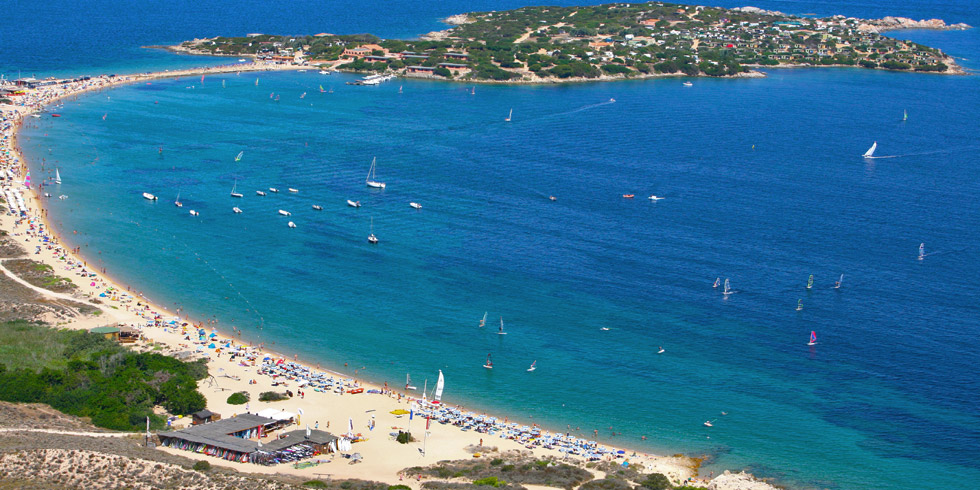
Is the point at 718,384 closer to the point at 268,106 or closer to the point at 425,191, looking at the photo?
the point at 425,191

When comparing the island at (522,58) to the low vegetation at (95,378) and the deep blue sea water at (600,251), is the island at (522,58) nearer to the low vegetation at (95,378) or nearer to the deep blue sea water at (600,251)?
the deep blue sea water at (600,251)

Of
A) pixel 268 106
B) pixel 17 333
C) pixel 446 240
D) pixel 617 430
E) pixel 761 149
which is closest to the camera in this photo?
pixel 617 430

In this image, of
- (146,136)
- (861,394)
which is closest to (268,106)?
(146,136)

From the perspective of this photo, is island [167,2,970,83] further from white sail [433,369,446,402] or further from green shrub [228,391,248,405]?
green shrub [228,391,248,405]

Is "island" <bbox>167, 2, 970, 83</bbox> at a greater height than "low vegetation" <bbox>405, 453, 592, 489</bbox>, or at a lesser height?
greater

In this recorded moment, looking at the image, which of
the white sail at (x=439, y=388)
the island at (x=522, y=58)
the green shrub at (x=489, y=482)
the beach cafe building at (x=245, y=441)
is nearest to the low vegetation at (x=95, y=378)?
the beach cafe building at (x=245, y=441)

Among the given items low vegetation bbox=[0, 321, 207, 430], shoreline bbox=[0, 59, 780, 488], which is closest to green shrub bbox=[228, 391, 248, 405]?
shoreline bbox=[0, 59, 780, 488]
